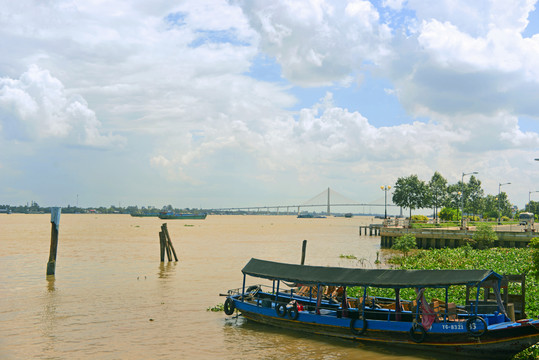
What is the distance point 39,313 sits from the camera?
25.1m

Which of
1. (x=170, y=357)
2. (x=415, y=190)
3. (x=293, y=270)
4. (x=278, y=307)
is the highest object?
(x=415, y=190)

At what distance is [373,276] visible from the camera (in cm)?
1981

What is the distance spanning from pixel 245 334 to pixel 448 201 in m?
108

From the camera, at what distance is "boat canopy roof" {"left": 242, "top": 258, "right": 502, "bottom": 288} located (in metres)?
17.5

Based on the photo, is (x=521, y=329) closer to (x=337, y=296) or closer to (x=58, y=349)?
(x=337, y=296)

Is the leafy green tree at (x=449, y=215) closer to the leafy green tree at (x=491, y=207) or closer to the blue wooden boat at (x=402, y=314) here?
the leafy green tree at (x=491, y=207)

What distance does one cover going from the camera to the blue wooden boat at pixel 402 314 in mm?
17031

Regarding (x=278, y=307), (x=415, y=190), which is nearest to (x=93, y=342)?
(x=278, y=307)

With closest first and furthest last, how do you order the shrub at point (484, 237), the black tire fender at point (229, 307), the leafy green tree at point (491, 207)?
the black tire fender at point (229, 307) < the shrub at point (484, 237) < the leafy green tree at point (491, 207)

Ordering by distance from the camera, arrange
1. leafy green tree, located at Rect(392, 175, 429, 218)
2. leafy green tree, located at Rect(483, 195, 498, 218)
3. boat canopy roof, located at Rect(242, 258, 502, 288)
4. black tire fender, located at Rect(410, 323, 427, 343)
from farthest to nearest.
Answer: leafy green tree, located at Rect(483, 195, 498, 218), leafy green tree, located at Rect(392, 175, 429, 218), black tire fender, located at Rect(410, 323, 427, 343), boat canopy roof, located at Rect(242, 258, 502, 288)

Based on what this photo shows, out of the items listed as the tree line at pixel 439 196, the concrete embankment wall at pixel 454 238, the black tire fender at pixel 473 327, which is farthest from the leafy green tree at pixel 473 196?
the black tire fender at pixel 473 327

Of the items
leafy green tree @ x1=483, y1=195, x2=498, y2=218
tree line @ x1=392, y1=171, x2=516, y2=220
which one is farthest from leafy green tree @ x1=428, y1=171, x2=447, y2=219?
leafy green tree @ x1=483, y1=195, x2=498, y2=218

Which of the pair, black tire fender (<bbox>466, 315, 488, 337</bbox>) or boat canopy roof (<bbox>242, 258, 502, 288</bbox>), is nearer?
black tire fender (<bbox>466, 315, 488, 337</bbox>)

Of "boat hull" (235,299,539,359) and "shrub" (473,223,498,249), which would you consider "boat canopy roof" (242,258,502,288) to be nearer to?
"boat hull" (235,299,539,359)
